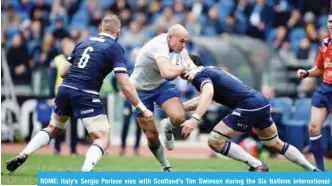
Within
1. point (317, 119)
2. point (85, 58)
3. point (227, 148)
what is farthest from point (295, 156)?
point (85, 58)

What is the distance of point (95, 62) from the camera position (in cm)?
1220

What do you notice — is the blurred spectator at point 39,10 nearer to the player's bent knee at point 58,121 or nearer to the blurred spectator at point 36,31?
the blurred spectator at point 36,31

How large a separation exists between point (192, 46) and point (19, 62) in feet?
14.6

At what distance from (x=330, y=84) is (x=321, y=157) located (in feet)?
3.64

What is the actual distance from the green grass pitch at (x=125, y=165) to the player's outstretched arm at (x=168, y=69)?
228 cm

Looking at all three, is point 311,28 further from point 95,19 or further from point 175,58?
point 175,58

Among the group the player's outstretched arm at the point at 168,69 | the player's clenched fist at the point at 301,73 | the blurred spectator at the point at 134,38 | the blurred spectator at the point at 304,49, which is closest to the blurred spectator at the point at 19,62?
the blurred spectator at the point at 134,38

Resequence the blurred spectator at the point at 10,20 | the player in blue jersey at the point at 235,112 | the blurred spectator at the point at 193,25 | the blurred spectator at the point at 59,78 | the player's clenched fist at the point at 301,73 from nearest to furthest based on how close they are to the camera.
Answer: the player in blue jersey at the point at 235,112 < the player's clenched fist at the point at 301,73 < the blurred spectator at the point at 59,78 < the blurred spectator at the point at 193,25 < the blurred spectator at the point at 10,20

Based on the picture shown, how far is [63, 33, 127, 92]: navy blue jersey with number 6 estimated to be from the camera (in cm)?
1214

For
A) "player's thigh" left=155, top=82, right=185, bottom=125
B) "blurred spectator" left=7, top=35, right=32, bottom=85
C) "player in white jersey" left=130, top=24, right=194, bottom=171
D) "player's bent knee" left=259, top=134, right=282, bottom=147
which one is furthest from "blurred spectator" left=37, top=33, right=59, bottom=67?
"player's bent knee" left=259, top=134, right=282, bottom=147

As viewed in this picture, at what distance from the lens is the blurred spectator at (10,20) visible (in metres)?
27.2

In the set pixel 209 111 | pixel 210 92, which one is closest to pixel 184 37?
pixel 210 92

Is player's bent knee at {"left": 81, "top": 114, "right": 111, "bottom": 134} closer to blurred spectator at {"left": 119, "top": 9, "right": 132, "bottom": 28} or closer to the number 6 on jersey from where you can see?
the number 6 on jersey

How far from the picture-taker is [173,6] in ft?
91.6
